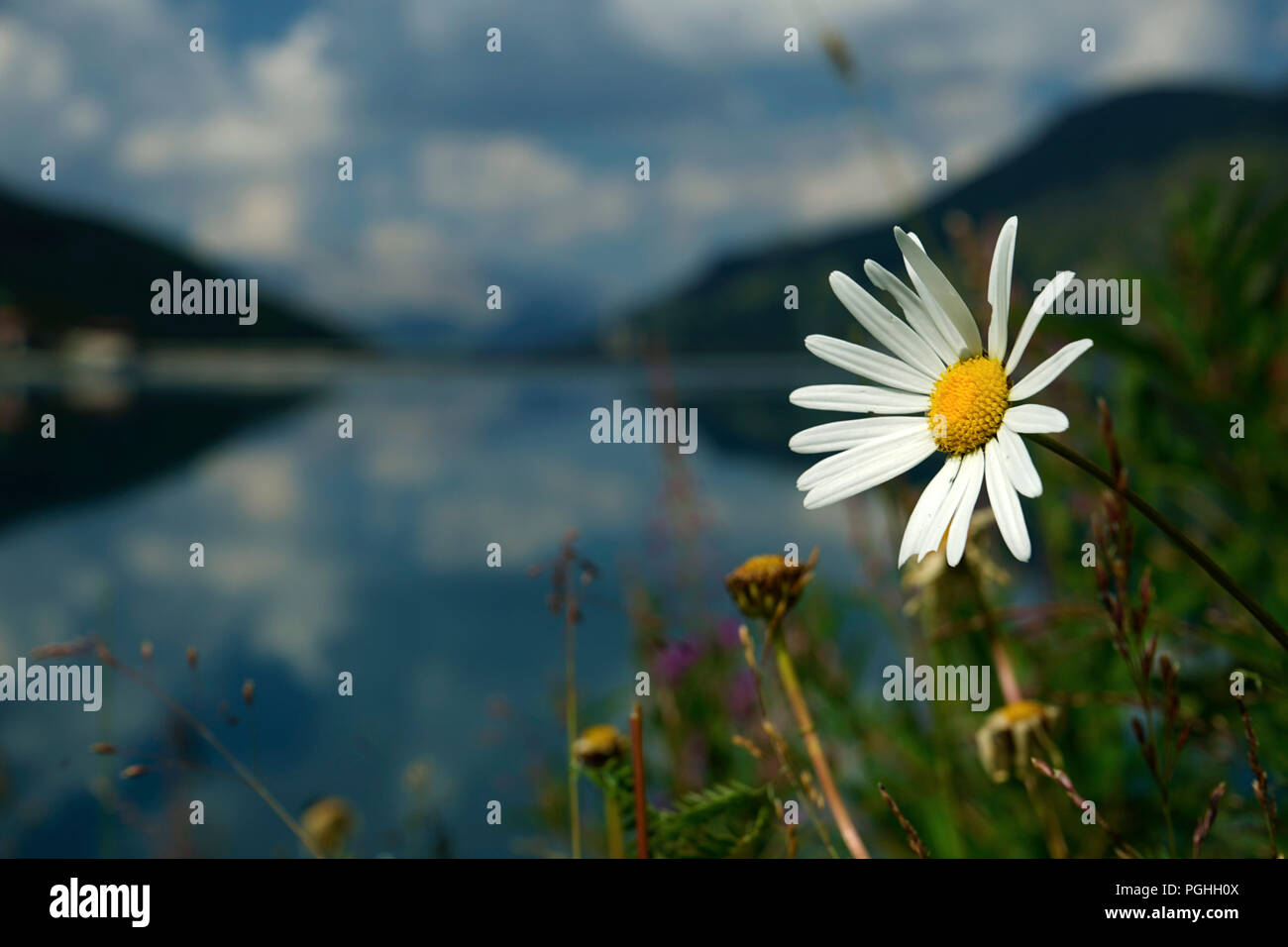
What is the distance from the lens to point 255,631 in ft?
17.2

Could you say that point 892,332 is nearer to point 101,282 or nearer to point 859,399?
point 859,399

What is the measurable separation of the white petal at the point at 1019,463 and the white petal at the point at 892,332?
0.07 m

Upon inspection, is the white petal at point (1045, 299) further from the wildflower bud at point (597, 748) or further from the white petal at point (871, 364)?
the wildflower bud at point (597, 748)

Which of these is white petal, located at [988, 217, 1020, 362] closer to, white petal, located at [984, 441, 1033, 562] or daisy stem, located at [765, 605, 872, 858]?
white petal, located at [984, 441, 1033, 562]

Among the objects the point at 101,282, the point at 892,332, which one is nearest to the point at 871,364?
the point at 892,332

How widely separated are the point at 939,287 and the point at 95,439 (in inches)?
768

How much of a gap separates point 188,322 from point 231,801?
50876 millimetres

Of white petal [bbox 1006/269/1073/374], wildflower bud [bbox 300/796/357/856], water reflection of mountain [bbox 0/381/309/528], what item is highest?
water reflection of mountain [bbox 0/381/309/528]

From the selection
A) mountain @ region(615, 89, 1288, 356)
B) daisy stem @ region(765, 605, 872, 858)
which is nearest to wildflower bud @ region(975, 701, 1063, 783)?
daisy stem @ region(765, 605, 872, 858)

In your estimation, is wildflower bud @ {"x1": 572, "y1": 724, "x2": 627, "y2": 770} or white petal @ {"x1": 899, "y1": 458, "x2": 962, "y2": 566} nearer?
white petal @ {"x1": 899, "y1": 458, "x2": 962, "y2": 566}

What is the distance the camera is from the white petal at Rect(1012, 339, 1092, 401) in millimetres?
307

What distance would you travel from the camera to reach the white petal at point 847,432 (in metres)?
0.42

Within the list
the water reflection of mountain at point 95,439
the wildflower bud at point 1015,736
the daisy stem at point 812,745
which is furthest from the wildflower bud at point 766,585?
the water reflection of mountain at point 95,439
